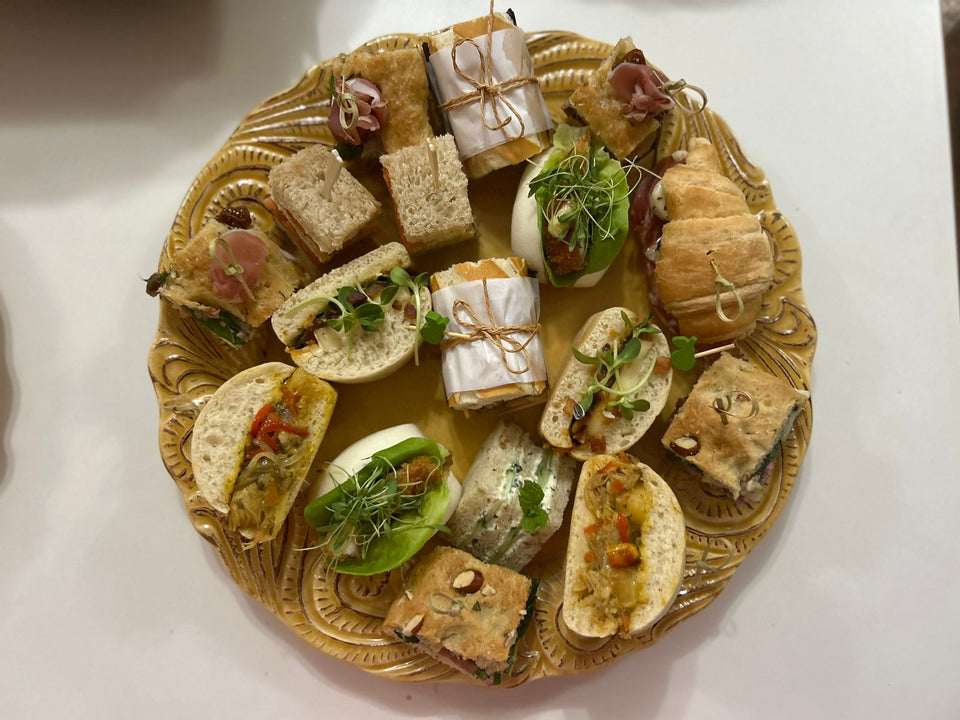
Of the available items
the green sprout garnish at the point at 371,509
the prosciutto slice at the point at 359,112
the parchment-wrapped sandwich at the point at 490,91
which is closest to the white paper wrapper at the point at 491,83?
the parchment-wrapped sandwich at the point at 490,91

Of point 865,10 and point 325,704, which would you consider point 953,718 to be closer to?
point 325,704

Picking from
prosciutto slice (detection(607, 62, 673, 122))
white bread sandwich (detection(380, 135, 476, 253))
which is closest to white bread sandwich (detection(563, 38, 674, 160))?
prosciutto slice (detection(607, 62, 673, 122))

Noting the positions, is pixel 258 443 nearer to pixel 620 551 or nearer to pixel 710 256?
pixel 620 551

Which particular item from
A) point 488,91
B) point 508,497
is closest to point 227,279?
point 488,91

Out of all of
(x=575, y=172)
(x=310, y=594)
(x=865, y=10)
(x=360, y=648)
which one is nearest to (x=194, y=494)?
(x=310, y=594)

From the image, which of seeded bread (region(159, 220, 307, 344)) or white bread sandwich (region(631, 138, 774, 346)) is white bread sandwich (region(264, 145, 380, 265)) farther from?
white bread sandwich (region(631, 138, 774, 346))
